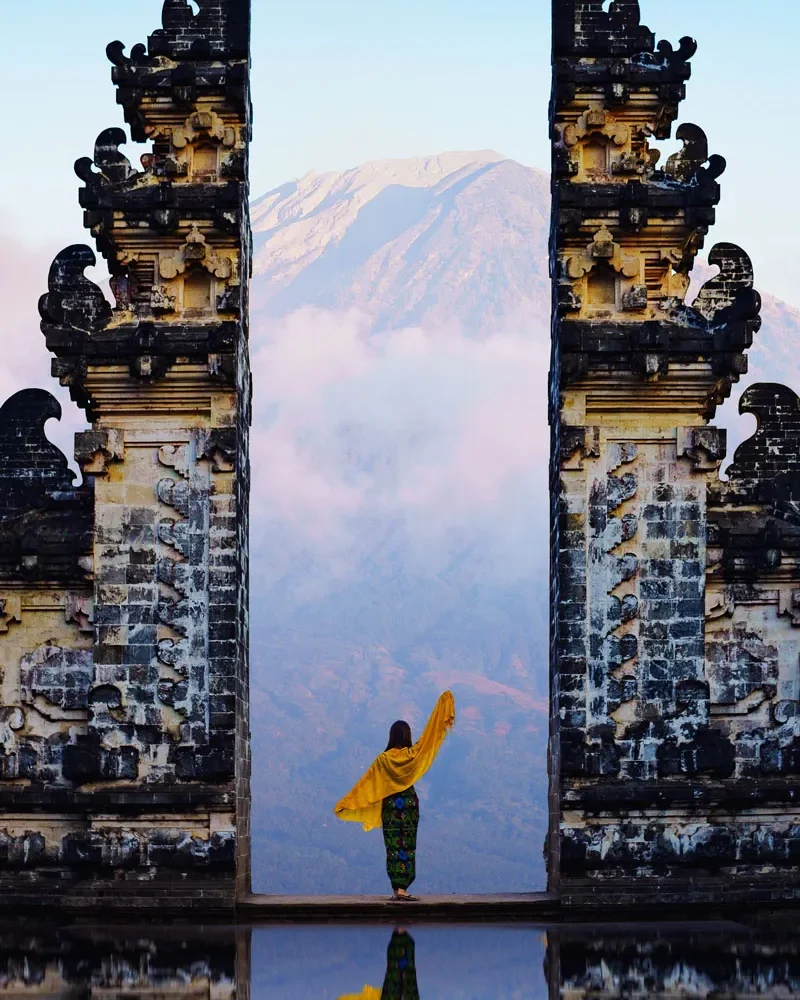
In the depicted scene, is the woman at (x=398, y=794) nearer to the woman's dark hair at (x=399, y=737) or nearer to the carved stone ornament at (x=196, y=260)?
the woman's dark hair at (x=399, y=737)

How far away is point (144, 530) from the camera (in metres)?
20.7

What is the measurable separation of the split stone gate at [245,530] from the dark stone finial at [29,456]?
3cm

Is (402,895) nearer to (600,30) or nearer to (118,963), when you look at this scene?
(118,963)

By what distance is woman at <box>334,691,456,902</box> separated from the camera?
20.0m

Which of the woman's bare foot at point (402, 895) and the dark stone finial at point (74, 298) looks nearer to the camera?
the woman's bare foot at point (402, 895)

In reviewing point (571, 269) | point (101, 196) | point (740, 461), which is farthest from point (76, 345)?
point (740, 461)

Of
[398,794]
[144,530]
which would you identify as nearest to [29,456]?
[144,530]

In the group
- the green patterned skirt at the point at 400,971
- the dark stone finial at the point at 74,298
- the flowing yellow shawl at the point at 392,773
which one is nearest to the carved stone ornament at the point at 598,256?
→ the flowing yellow shawl at the point at 392,773

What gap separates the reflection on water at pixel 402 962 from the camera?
13.4 metres

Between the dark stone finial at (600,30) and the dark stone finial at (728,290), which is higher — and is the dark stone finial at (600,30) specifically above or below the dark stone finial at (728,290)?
above

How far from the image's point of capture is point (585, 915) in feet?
63.6

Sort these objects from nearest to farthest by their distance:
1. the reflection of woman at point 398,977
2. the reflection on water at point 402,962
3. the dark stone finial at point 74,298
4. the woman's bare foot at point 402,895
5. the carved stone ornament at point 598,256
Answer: the reflection of woman at point 398,977 < the reflection on water at point 402,962 < the woman's bare foot at point 402,895 < the carved stone ornament at point 598,256 < the dark stone finial at point 74,298

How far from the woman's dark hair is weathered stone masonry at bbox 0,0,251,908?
66.9 inches

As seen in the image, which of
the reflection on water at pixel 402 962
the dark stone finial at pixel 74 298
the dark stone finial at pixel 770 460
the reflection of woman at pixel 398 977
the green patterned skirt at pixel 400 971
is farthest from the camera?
the dark stone finial at pixel 770 460
